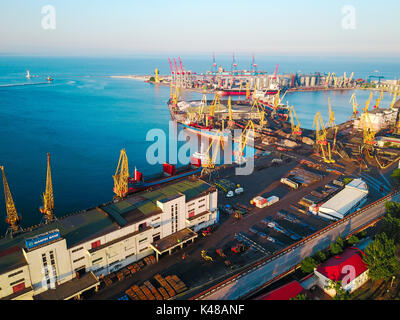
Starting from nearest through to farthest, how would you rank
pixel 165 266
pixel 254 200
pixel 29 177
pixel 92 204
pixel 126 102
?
1. pixel 165 266
2. pixel 254 200
3. pixel 92 204
4. pixel 29 177
5. pixel 126 102

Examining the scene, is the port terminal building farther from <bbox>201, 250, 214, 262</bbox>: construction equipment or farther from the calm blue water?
the calm blue water

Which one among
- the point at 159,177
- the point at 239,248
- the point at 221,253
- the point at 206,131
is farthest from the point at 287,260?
the point at 206,131

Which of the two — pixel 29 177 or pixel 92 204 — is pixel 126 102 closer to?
pixel 29 177

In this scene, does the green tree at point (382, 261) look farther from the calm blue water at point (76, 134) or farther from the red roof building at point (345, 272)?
the calm blue water at point (76, 134)

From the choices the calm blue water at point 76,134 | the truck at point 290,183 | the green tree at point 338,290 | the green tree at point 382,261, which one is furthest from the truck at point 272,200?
the calm blue water at point 76,134

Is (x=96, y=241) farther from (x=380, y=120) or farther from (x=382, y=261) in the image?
(x=380, y=120)

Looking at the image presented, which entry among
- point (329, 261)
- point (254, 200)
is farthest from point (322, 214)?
point (329, 261)
